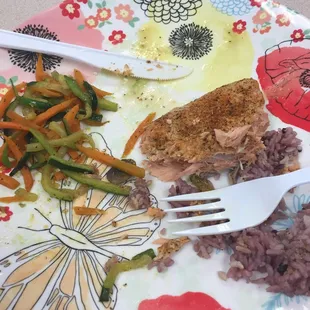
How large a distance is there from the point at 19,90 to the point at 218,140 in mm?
1136

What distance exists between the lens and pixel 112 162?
7.03ft

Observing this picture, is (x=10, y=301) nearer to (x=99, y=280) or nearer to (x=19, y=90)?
(x=99, y=280)

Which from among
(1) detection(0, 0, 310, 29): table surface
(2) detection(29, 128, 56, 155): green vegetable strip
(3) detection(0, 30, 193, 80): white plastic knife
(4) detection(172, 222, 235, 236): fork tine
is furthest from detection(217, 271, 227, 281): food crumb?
(1) detection(0, 0, 310, 29): table surface

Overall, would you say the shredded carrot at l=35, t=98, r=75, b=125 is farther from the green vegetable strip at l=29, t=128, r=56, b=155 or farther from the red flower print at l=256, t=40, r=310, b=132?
the red flower print at l=256, t=40, r=310, b=132

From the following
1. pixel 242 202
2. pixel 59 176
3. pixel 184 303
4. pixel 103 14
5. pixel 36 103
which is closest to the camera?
pixel 184 303

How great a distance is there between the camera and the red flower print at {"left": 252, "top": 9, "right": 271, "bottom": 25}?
245 centimetres

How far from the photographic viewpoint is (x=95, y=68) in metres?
2.47

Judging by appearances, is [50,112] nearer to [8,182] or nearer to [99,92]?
[99,92]

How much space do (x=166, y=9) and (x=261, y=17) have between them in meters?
0.56

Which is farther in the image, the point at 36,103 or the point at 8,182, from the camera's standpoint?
the point at 36,103

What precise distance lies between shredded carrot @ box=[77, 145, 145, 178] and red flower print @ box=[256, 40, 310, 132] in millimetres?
780

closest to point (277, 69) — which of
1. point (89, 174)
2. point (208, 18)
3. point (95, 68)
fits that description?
point (208, 18)

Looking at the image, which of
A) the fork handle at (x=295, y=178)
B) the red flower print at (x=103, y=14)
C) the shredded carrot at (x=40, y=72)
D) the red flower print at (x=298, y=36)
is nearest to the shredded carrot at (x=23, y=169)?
the shredded carrot at (x=40, y=72)

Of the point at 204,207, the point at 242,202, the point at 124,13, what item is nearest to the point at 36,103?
the point at 124,13
